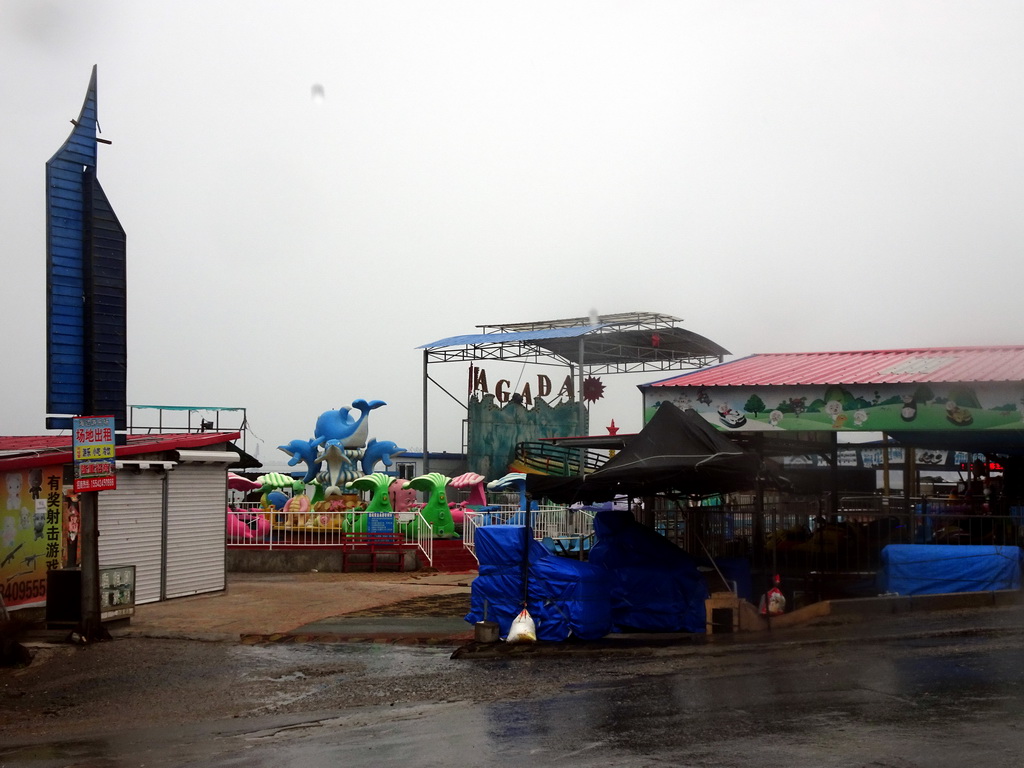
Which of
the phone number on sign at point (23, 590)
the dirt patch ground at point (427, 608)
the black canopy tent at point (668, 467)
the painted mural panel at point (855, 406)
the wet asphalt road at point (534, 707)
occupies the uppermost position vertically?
the painted mural panel at point (855, 406)

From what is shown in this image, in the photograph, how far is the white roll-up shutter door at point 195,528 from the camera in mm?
19688

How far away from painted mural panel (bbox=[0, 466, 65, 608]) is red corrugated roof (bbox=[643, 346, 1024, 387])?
36.8 ft

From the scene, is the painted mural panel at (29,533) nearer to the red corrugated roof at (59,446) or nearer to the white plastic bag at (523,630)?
the red corrugated roof at (59,446)

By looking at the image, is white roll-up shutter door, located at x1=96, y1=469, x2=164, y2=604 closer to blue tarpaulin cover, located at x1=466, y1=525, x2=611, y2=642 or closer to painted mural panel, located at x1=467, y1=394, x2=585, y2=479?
blue tarpaulin cover, located at x1=466, y1=525, x2=611, y2=642

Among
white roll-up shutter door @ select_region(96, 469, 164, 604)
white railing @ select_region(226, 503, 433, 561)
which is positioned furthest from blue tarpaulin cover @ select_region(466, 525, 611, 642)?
white railing @ select_region(226, 503, 433, 561)

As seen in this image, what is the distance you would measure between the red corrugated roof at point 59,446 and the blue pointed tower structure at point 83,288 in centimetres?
87

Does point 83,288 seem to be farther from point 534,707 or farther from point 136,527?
point 534,707

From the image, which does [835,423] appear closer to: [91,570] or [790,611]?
[790,611]

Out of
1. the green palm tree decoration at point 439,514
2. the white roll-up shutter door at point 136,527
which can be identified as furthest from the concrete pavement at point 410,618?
the green palm tree decoration at point 439,514

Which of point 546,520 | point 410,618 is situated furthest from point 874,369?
point 546,520

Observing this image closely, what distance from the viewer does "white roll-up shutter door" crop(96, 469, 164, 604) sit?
1803cm

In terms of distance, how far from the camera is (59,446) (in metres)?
18.1

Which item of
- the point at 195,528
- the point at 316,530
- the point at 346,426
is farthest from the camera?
the point at 346,426

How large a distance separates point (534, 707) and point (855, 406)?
11822 mm
